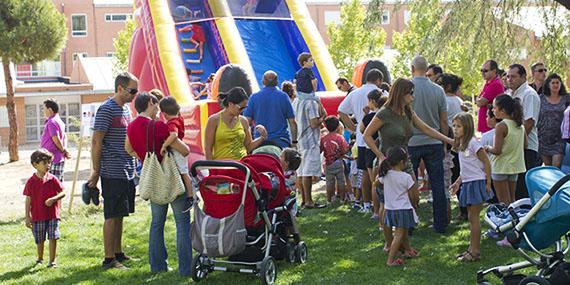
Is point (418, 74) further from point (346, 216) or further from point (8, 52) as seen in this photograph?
point (8, 52)

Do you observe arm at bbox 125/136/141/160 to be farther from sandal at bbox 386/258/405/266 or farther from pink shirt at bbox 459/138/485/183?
pink shirt at bbox 459/138/485/183

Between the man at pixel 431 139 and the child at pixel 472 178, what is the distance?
102 centimetres

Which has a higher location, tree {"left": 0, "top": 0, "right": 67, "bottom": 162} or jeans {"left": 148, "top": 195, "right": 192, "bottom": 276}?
tree {"left": 0, "top": 0, "right": 67, "bottom": 162}

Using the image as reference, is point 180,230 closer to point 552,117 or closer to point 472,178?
point 472,178

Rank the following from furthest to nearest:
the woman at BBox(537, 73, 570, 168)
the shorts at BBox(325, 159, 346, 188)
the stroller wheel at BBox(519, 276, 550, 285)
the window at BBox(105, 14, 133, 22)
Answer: the window at BBox(105, 14, 133, 22) → the shorts at BBox(325, 159, 346, 188) → the woman at BBox(537, 73, 570, 168) → the stroller wheel at BBox(519, 276, 550, 285)

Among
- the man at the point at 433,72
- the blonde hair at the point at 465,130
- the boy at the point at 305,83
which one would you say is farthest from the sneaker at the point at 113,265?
the man at the point at 433,72

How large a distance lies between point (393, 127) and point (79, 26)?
46.4 m

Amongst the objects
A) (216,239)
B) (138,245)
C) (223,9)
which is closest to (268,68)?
(223,9)

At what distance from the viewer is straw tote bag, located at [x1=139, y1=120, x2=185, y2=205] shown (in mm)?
7383

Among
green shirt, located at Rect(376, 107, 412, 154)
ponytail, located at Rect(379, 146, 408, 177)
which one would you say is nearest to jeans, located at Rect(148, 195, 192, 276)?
ponytail, located at Rect(379, 146, 408, 177)

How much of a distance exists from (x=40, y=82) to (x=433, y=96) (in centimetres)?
4115

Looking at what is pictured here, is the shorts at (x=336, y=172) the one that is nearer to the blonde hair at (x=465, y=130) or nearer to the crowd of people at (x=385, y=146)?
the crowd of people at (x=385, y=146)

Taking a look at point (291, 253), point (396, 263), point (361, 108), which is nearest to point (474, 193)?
point (396, 263)

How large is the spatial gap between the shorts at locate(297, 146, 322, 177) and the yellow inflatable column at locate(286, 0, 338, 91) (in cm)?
467
